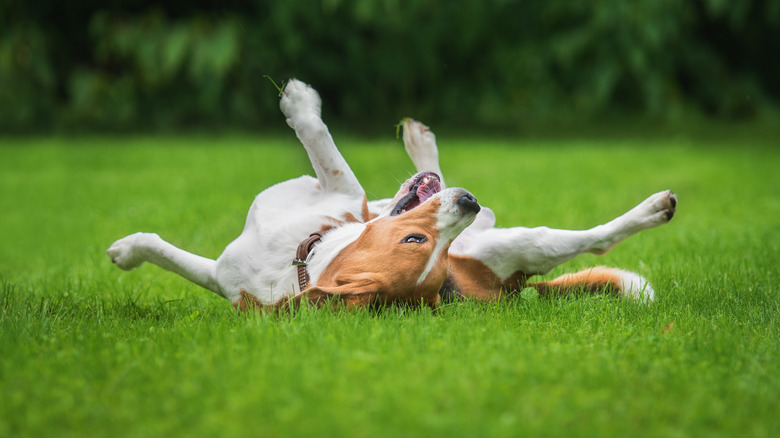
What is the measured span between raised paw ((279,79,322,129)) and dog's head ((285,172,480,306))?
75 cm

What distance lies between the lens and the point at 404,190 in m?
3.82

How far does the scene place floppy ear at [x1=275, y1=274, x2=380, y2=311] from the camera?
126 inches

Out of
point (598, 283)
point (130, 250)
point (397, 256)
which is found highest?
point (130, 250)

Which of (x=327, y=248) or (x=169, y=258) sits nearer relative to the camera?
(x=327, y=248)

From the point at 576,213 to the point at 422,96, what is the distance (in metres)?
9.32

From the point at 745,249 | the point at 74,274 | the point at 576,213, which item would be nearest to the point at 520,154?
the point at 576,213

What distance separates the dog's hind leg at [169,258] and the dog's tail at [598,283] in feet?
5.20

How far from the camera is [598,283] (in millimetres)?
3990

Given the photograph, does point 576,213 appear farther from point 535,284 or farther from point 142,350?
point 142,350

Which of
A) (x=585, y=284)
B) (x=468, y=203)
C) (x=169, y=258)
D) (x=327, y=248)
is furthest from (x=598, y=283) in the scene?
(x=169, y=258)

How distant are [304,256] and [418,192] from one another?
636mm

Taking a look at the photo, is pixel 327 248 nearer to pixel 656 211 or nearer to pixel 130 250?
pixel 130 250

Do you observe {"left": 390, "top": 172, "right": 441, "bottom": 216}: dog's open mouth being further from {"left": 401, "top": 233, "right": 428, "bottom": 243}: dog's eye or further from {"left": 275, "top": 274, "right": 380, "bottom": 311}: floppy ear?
{"left": 275, "top": 274, "right": 380, "bottom": 311}: floppy ear

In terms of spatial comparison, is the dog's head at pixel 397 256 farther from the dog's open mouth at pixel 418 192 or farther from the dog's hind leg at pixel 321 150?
the dog's hind leg at pixel 321 150
